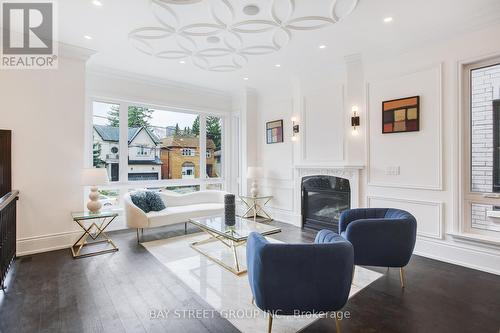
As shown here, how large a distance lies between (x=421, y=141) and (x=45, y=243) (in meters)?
5.63

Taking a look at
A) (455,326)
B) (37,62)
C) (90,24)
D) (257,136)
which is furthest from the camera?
(257,136)

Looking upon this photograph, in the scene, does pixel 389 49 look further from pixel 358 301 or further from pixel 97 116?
pixel 97 116

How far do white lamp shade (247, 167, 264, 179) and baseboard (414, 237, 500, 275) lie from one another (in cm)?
316

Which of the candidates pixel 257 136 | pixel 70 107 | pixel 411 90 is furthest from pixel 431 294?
pixel 70 107

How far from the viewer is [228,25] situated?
3.19m

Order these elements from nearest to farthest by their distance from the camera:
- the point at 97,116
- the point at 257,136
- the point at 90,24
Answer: the point at 90,24 < the point at 97,116 < the point at 257,136

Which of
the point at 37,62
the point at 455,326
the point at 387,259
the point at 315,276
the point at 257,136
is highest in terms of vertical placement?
the point at 37,62

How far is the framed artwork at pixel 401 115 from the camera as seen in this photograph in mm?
3750

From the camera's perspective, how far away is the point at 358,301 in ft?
8.13

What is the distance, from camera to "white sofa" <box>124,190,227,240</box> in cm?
418

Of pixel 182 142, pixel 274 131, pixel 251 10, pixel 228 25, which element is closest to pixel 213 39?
pixel 228 25

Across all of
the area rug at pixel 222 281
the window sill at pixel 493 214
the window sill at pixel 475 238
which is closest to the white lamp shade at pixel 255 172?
the area rug at pixel 222 281

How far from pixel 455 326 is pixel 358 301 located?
729mm

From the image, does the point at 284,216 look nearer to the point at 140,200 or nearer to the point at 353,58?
the point at 140,200
